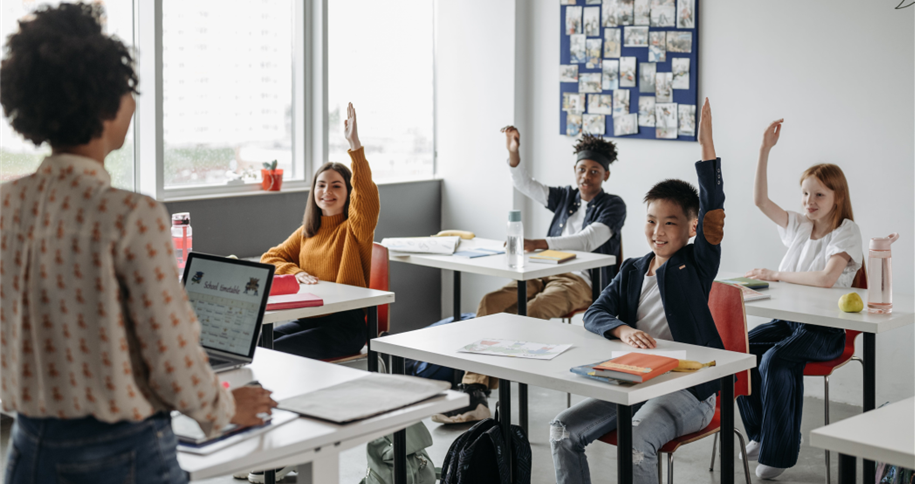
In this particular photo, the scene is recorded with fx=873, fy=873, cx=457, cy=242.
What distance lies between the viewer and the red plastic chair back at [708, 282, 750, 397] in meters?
2.62

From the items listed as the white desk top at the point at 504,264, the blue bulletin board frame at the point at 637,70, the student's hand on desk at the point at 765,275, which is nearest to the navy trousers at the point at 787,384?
the student's hand on desk at the point at 765,275

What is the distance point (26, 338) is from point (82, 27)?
43cm

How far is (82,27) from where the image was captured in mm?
1187

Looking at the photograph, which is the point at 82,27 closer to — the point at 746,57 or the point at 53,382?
the point at 53,382

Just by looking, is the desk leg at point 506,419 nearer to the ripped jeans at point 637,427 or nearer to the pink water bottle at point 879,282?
the ripped jeans at point 637,427

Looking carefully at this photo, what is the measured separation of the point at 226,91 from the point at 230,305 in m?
2.88

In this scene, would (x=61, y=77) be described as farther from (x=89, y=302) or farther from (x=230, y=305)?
(x=230, y=305)

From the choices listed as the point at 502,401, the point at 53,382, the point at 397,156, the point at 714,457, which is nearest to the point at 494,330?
the point at 502,401

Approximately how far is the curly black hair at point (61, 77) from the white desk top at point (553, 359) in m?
1.19

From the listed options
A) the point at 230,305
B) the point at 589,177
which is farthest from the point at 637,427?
the point at 589,177

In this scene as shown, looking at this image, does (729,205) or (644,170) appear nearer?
(729,205)

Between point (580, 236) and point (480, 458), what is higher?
point (580, 236)

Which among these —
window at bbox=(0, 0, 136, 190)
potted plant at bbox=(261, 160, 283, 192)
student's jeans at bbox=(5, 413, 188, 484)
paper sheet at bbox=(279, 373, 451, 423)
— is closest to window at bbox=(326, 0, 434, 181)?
potted plant at bbox=(261, 160, 283, 192)

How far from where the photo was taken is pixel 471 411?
390cm
